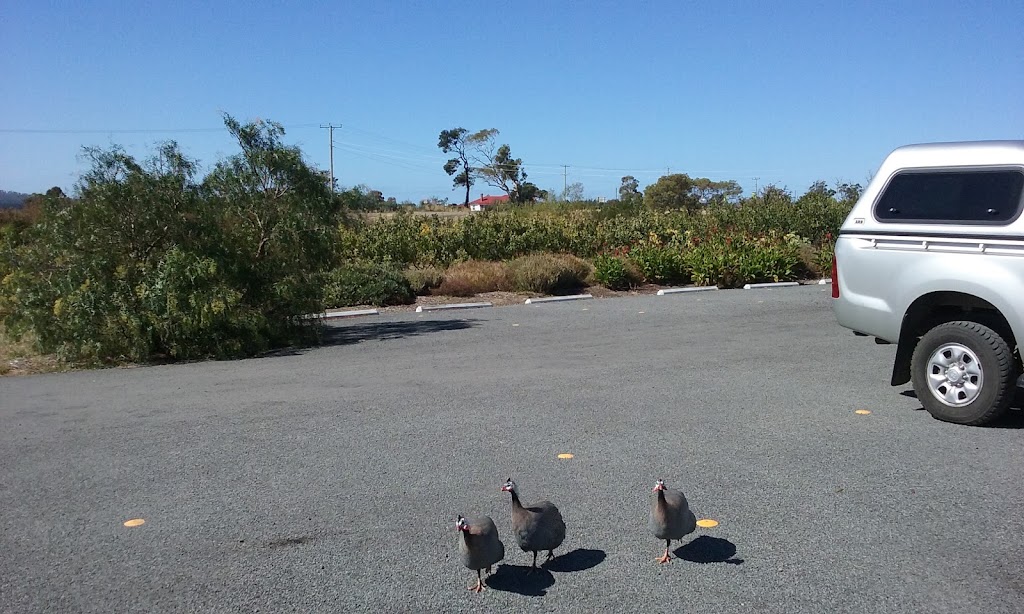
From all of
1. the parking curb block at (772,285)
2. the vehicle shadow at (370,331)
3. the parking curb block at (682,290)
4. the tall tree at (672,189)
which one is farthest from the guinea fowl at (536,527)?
the tall tree at (672,189)

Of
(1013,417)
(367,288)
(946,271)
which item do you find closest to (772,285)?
(367,288)

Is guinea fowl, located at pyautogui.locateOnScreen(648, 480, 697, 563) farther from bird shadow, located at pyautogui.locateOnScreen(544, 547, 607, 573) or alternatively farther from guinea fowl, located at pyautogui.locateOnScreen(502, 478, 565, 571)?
guinea fowl, located at pyautogui.locateOnScreen(502, 478, 565, 571)

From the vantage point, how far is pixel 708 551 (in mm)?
4270

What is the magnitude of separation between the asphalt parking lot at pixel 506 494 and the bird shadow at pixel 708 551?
14mm

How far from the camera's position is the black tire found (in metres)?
6.38

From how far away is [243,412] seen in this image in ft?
25.4

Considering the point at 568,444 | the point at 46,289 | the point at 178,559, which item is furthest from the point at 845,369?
the point at 46,289

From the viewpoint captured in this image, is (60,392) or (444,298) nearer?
(60,392)

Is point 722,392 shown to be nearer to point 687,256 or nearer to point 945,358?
point 945,358

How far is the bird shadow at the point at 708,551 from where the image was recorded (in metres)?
4.17

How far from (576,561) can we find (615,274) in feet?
50.6

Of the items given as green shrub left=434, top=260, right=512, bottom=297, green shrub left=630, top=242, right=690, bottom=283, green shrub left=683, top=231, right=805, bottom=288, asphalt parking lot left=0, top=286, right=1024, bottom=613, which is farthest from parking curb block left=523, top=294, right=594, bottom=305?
asphalt parking lot left=0, top=286, right=1024, bottom=613

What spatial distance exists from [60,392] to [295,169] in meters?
4.97

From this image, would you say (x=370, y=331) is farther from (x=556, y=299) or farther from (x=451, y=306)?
(x=556, y=299)
